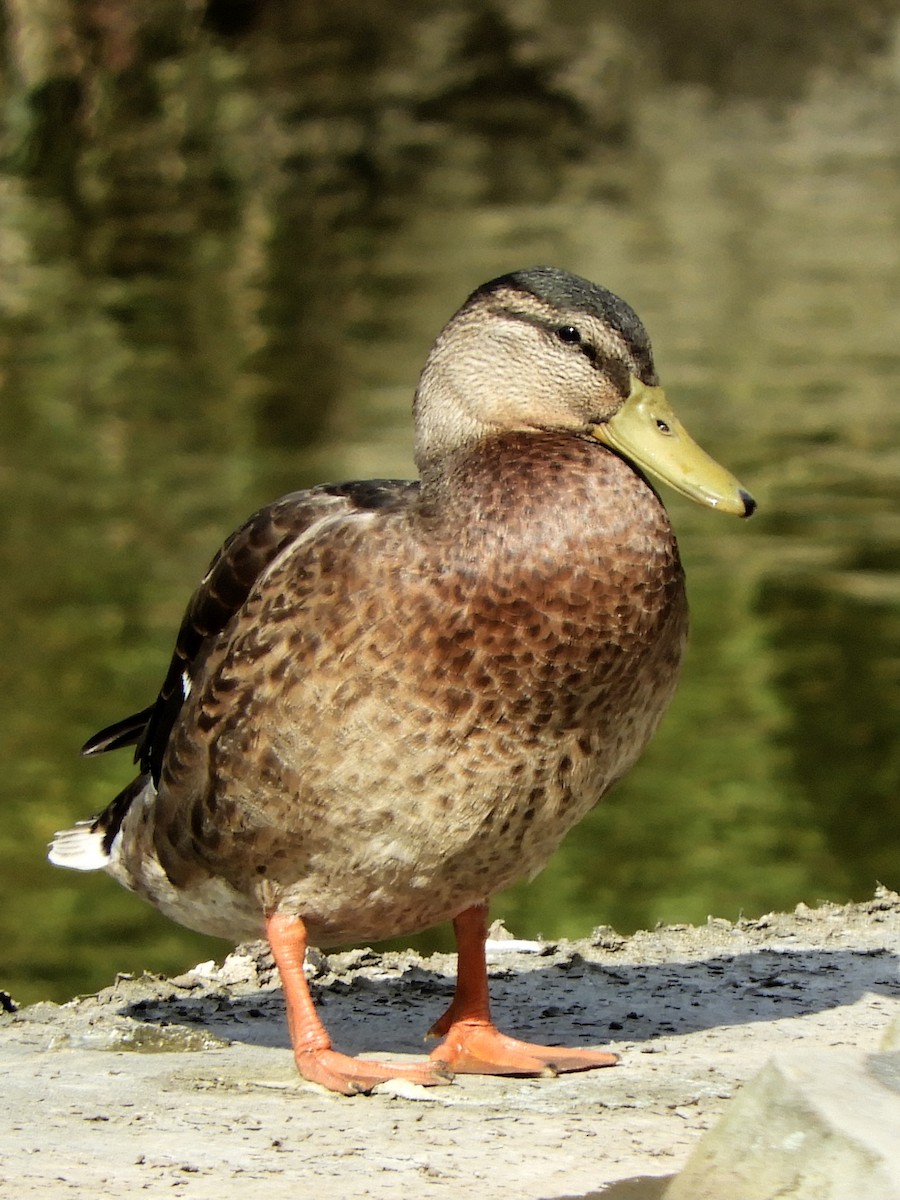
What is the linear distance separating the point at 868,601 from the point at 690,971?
5.02 m

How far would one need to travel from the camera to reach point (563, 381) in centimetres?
389

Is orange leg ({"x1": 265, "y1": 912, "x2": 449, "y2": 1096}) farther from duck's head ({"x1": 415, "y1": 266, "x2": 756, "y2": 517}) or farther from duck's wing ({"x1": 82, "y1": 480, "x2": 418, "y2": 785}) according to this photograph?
duck's head ({"x1": 415, "y1": 266, "x2": 756, "y2": 517})

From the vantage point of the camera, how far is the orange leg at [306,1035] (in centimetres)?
408

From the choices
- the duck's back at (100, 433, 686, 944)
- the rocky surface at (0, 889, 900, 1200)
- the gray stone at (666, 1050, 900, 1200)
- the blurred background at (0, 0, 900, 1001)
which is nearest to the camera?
the gray stone at (666, 1050, 900, 1200)

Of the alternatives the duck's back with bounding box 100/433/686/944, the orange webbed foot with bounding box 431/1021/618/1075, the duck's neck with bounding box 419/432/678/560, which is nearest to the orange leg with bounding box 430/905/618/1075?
the orange webbed foot with bounding box 431/1021/618/1075

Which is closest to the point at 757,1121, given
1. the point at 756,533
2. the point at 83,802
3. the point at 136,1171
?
the point at 136,1171

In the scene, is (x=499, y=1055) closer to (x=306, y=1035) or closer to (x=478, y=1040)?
(x=478, y=1040)

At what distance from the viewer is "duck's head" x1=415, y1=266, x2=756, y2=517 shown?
3.88 m

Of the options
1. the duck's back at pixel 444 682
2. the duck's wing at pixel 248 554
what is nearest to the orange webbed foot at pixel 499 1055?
the duck's back at pixel 444 682

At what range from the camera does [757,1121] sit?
332 cm

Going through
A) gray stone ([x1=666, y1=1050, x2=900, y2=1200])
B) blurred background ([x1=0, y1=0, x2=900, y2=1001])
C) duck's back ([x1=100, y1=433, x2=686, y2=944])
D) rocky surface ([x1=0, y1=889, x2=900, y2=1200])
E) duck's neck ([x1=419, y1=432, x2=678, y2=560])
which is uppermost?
duck's neck ([x1=419, y1=432, x2=678, y2=560])

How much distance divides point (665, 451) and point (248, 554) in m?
0.83

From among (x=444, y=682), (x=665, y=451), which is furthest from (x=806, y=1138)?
(x=665, y=451)

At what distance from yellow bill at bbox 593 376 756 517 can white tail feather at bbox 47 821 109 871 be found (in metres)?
1.53
